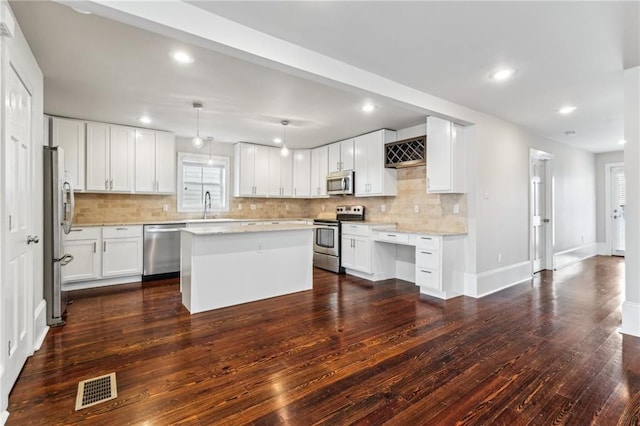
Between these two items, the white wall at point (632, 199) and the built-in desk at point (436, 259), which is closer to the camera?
the white wall at point (632, 199)

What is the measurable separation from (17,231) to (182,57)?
5.79 feet

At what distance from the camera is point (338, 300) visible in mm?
4000

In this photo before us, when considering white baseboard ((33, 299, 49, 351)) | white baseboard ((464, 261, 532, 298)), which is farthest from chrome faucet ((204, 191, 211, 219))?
white baseboard ((464, 261, 532, 298))

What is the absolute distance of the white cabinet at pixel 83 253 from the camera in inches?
169

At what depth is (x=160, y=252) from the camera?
502 cm

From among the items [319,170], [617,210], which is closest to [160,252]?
[319,170]

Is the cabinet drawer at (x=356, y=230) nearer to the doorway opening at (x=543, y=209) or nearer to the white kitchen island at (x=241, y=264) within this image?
the white kitchen island at (x=241, y=264)

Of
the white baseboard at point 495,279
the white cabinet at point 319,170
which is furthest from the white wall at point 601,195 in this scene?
the white cabinet at point 319,170

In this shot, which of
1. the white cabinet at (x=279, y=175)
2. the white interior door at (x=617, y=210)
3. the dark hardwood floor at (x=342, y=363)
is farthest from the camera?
the white interior door at (x=617, y=210)

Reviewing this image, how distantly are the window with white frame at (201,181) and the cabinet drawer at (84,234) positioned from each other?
1.53 m

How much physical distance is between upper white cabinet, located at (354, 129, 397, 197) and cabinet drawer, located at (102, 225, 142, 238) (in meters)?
3.56

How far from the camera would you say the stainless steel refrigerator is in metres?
2.96

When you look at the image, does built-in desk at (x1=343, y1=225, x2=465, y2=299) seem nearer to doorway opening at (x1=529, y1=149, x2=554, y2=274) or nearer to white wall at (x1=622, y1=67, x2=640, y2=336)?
white wall at (x1=622, y1=67, x2=640, y2=336)

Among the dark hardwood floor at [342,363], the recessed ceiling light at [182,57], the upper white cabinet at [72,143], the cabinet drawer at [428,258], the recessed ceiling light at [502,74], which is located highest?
the recessed ceiling light at [182,57]
